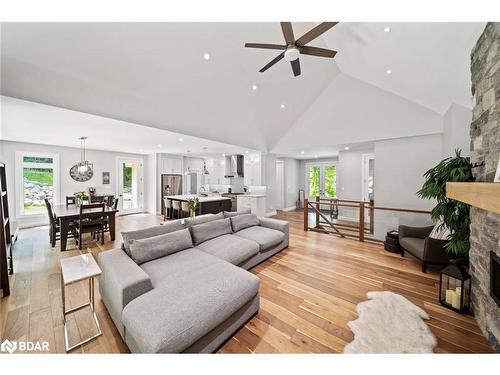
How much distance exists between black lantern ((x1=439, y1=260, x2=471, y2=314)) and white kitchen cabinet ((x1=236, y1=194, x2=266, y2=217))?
5026mm

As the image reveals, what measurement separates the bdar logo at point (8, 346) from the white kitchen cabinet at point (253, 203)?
18.3 feet

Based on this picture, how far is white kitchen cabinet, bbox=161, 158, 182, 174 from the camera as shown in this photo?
26.1 ft

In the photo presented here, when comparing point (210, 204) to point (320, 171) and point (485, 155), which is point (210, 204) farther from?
point (485, 155)

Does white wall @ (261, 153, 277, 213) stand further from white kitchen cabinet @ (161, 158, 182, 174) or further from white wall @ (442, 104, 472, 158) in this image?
white wall @ (442, 104, 472, 158)

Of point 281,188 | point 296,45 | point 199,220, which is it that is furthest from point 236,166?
point 296,45

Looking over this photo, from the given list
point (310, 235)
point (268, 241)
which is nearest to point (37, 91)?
point (268, 241)

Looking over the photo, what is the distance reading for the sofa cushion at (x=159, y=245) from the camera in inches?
86.5

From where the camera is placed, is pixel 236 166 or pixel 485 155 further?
pixel 236 166

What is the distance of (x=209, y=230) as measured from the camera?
3.07 meters

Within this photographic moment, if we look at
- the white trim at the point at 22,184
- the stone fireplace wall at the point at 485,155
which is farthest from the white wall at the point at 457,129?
the white trim at the point at 22,184

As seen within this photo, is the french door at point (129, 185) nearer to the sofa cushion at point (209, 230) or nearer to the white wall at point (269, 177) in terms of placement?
the white wall at point (269, 177)

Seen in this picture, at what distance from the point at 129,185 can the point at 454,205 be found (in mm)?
9358

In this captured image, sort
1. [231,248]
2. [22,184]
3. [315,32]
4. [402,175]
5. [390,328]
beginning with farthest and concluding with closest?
[22,184], [402,175], [231,248], [315,32], [390,328]
